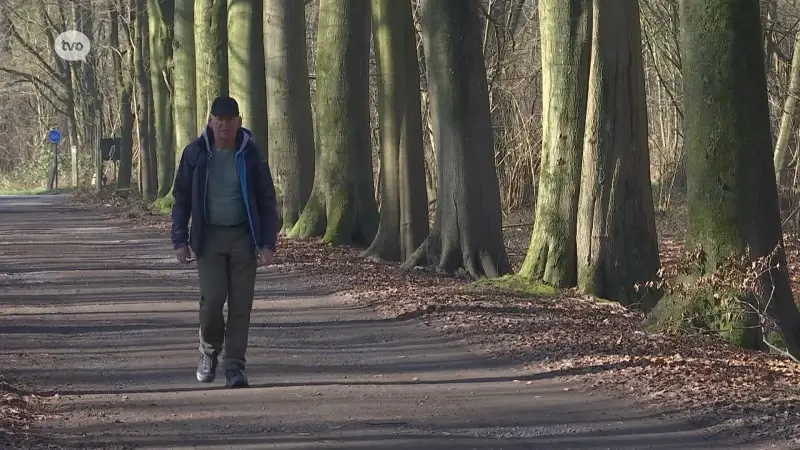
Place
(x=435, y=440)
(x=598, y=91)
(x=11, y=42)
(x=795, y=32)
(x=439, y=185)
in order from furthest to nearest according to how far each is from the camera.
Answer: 1. (x=11, y=42)
2. (x=795, y=32)
3. (x=439, y=185)
4. (x=598, y=91)
5. (x=435, y=440)

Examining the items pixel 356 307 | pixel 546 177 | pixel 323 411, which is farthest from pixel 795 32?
pixel 323 411

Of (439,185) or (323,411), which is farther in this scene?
(439,185)

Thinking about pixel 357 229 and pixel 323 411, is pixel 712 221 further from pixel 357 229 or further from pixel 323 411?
pixel 357 229

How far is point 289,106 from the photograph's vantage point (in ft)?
80.0

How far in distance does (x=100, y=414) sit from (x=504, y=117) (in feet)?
71.8

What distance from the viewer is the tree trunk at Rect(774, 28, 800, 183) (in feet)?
76.0

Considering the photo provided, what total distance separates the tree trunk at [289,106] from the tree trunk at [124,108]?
856 inches

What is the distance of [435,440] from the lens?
25.8ft

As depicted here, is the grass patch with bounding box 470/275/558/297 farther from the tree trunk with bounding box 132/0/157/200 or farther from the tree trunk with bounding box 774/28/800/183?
the tree trunk with bounding box 132/0/157/200

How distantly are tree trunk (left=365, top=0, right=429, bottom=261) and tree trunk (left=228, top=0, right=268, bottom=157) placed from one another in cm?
687

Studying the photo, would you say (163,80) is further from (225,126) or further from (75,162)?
(225,126)

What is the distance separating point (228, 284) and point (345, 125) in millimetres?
12698

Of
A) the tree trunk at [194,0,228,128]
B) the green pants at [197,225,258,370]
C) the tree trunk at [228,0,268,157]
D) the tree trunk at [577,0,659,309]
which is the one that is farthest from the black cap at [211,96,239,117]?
the tree trunk at [194,0,228,128]

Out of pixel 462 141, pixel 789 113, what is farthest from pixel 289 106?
pixel 789 113
